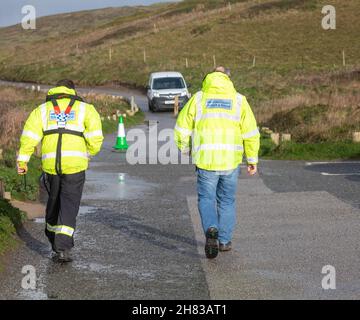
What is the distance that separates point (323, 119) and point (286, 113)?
2.21m

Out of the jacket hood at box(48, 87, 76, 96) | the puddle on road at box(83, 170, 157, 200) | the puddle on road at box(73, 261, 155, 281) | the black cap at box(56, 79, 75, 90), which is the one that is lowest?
the puddle on road at box(83, 170, 157, 200)

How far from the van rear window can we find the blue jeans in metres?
28.0

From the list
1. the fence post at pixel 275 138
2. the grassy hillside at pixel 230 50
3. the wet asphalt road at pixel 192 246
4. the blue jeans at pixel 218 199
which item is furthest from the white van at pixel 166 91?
the blue jeans at pixel 218 199

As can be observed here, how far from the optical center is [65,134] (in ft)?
27.6

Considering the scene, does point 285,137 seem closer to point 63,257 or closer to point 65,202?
point 65,202

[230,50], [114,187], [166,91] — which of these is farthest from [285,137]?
[230,50]

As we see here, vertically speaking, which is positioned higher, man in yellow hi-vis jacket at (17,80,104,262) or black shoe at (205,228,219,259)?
man in yellow hi-vis jacket at (17,80,104,262)

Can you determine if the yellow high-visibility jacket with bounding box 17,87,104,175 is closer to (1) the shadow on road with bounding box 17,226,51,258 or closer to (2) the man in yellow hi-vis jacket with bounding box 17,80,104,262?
(2) the man in yellow hi-vis jacket with bounding box 17,80,104,262

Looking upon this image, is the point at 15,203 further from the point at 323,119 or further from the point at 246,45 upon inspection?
the point at 246,45

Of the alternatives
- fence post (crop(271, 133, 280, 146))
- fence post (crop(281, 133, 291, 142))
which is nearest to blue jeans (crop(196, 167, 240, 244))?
fence post (crop(281, 133, 291, 142))

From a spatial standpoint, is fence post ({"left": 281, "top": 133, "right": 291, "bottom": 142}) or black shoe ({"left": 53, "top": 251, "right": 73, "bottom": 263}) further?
fence post ({"left": 281, "top": 133, "right": 291, "bottom": 142})

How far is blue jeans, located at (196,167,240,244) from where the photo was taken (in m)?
8.61

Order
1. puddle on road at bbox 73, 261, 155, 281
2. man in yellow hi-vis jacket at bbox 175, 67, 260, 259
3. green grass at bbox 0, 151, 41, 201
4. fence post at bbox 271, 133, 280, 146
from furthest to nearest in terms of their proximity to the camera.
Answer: fence post at bbox 271, 133, 280, 146
green grass at bbox 0, 151, 41, 201
man in yellow hi-vis jacket at bbox 175, 67, 260, 259
puddle on road at bbox 73, 261, 155, 281
